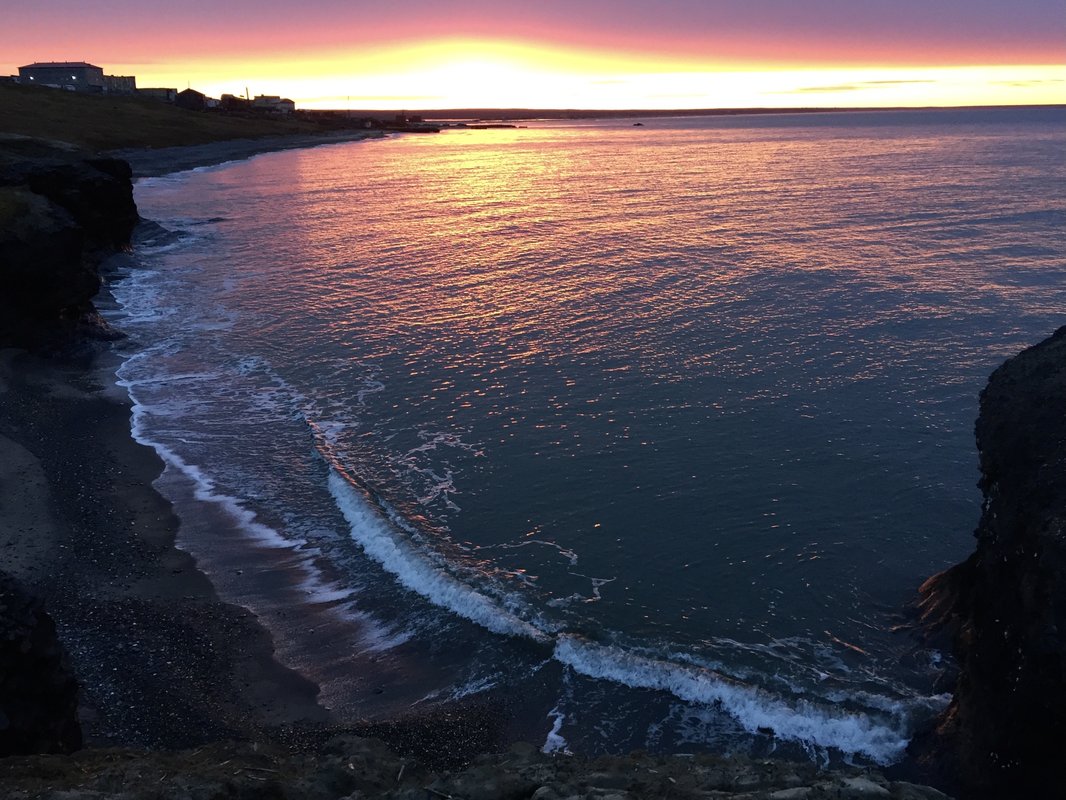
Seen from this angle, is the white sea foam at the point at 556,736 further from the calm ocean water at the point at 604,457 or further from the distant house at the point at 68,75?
the distant house at the point at 68,75

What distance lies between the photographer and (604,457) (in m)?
19.0

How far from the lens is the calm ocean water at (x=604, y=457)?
480 inches

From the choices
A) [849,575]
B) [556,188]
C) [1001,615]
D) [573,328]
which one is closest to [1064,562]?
[1001,615]

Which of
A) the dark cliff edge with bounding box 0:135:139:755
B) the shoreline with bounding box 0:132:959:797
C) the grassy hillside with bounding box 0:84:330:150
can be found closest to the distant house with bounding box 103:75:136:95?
the grassy hillside with bounding box 0:84:330:150

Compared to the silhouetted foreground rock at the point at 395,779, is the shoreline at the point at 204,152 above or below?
above

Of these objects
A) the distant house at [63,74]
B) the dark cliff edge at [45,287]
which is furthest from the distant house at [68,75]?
the dark cliff edge at [45,287]

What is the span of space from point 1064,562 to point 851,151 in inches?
4819

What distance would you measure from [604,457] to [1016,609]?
10607mm

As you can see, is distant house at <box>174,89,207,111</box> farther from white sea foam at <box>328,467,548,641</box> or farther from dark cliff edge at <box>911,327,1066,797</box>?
dark cliff edge at <box>911,327,1066,797</box>

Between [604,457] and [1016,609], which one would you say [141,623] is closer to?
[604,457]

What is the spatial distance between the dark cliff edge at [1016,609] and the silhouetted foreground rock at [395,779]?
1.80 m

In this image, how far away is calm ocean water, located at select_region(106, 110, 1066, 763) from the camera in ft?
40.0

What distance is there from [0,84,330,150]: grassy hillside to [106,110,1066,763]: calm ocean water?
4765 cm

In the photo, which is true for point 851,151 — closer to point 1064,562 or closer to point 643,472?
point 643,472
